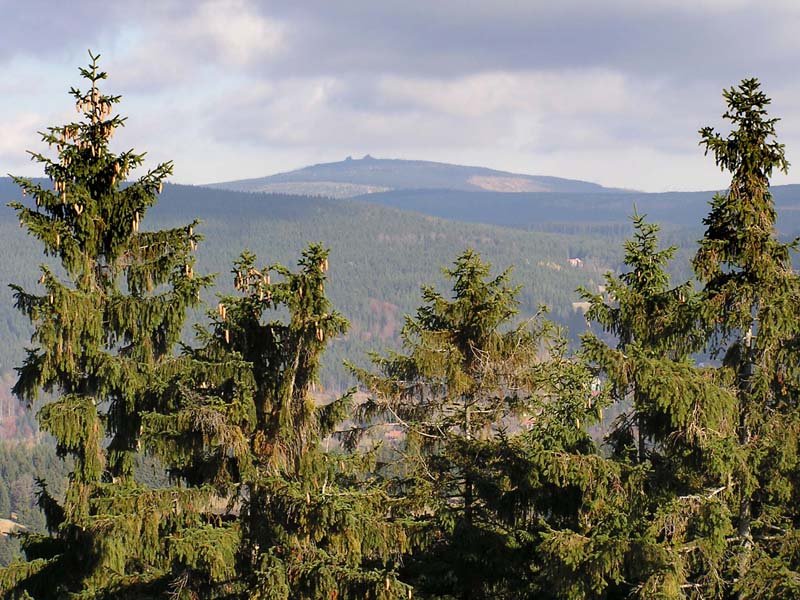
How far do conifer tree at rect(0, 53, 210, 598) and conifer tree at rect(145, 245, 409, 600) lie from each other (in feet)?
4.00

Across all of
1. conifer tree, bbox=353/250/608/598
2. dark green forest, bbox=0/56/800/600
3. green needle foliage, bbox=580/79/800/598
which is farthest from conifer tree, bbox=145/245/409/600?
green needle foliage, bbox=580/79/800/598

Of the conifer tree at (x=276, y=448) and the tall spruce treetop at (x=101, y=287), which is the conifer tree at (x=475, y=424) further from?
the tall spruce treetop at (x=101, y=287)

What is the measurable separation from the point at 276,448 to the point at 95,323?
4090 millimetres

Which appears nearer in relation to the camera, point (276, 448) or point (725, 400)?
point (725, 400)

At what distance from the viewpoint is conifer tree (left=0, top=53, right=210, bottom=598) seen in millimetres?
19906

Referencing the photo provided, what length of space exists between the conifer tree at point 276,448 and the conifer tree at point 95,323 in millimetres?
1220

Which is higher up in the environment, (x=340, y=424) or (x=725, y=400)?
(x=725, y=400)

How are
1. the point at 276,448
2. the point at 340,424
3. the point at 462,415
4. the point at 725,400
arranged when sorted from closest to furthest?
the point at 725,400, the point at 276,448, the point at 340,424, the point at 462,415

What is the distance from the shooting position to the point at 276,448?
19.1 m

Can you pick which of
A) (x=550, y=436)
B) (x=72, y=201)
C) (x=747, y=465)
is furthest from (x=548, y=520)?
(x=72, y=201)

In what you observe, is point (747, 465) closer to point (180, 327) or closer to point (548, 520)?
point (548, 520)

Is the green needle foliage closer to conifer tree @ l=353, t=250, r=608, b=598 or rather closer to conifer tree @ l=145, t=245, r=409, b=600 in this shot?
conifer tree @ l=353, t=250, r=608, b=598

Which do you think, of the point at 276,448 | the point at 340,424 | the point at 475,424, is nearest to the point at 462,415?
the point at 475,424

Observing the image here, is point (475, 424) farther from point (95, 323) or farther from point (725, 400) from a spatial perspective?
point (95, 323)
